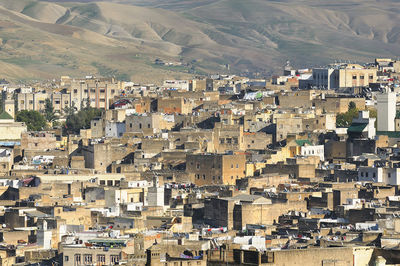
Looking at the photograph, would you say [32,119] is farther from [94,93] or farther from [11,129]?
[94,93]

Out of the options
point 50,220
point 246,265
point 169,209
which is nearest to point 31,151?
point 169,209

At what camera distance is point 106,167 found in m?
81.4

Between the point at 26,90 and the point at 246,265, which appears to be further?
the point at 26,90

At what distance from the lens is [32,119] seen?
4242 inches

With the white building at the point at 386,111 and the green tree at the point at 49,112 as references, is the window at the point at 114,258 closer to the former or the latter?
the white building at the point at 386,111

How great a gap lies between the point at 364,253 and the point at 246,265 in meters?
6.49

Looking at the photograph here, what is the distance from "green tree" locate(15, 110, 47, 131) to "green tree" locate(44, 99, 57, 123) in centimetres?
433

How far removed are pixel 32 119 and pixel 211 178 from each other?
34.0m

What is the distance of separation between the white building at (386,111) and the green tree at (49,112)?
28555 mm

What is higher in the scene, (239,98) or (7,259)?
(239,98)

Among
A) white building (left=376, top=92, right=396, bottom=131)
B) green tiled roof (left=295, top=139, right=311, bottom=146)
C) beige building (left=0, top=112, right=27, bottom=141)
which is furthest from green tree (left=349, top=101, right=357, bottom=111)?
beige building (left=0, top=112, right=27, bottom=141)

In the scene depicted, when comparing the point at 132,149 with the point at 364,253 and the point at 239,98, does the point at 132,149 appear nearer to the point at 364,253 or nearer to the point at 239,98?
the point at 239,98

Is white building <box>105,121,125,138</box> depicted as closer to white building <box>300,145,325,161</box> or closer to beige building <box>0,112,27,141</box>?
beige building <box>0,112,27,141</box>

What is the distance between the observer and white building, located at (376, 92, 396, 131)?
93125 millimetres
